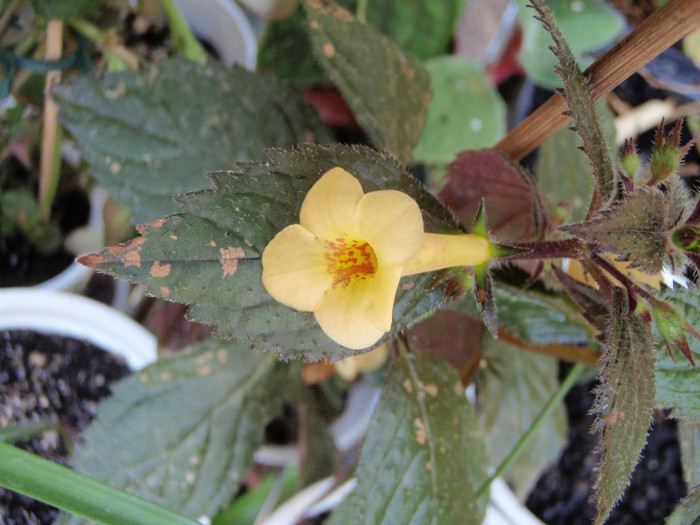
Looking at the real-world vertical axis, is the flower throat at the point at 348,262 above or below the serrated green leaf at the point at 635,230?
below

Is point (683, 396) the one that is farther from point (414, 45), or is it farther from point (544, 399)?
point (414, 45)

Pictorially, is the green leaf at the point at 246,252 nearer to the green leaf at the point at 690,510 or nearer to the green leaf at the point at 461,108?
the green leaf at the point at 690,510

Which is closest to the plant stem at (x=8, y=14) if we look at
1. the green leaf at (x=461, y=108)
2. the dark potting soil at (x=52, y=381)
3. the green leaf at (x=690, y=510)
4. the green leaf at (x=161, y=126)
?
the green leaf at (x=161, y=126)

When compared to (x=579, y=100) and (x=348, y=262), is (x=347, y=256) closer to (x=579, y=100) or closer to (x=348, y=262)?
(x=348, y=262)

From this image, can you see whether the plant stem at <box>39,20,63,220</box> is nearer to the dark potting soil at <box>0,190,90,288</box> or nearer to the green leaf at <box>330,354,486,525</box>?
the dark potting soil at <box>0,190,90,288</box>

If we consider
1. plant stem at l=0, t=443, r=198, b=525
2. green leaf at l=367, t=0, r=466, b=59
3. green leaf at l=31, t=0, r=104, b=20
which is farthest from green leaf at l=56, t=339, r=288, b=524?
green leaf at l=367, t=0, r=466, b=59

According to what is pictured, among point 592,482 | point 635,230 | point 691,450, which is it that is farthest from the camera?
point 592,482

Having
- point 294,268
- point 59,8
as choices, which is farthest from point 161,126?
point 294,268
